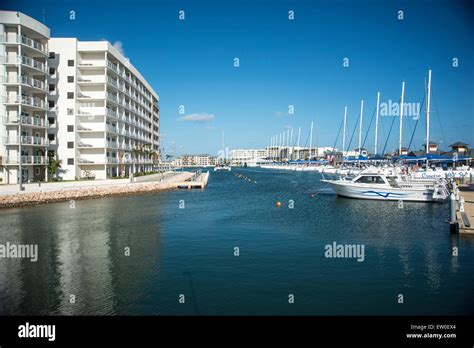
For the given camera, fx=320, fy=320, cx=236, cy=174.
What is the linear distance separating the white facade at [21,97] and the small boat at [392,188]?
42091 millimetres

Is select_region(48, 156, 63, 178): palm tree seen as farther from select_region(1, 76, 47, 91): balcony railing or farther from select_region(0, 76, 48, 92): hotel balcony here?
select_region(1, 76, 47, 91): balcony railing

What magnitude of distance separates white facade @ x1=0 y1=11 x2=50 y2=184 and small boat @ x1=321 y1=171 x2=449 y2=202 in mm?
42091

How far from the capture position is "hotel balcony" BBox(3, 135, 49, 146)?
1654 inches

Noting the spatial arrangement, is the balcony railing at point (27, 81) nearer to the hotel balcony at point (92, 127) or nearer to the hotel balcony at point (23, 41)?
the hotel balcony at point (23, 41)

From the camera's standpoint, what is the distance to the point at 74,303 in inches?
468

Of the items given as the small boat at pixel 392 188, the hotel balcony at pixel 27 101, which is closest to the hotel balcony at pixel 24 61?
the hotel balcony at pixel 27 101

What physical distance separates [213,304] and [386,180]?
32.9 m

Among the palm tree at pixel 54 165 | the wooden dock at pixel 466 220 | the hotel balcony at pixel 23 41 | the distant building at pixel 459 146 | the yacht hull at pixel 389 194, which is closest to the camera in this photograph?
the wooden dock at pixel 466 220

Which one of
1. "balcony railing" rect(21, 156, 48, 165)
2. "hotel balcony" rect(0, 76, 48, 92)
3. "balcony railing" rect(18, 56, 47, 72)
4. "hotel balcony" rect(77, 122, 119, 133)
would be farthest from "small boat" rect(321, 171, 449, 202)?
"balcony railing" rect(18, 56, 47, 72)

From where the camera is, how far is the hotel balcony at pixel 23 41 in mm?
42344

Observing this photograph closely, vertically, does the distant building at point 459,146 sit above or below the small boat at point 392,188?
above

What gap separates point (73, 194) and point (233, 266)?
33.1m

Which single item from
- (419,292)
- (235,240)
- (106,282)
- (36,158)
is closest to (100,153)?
(36,158)
